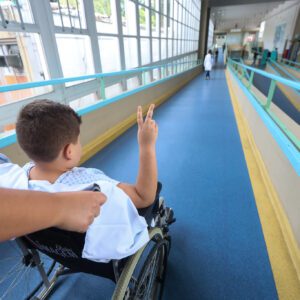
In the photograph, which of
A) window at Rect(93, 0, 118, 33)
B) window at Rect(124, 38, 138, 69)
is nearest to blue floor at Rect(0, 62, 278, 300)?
window at Rect(93, 0, 118, 33)

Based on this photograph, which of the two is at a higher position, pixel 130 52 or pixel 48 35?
pixel 48 35

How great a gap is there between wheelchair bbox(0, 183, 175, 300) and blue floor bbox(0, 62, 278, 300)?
13 centimetres

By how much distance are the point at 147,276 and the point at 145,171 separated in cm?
52

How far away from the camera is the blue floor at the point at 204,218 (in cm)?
117

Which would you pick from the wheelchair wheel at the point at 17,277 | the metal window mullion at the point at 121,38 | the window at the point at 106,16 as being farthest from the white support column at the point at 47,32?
the wheelchair wheel at the point at 17,277

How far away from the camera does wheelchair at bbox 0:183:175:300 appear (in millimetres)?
610

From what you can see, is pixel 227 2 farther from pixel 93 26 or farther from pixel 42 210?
pixel 42 210

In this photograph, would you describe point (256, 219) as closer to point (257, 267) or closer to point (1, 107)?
point (257, 267)

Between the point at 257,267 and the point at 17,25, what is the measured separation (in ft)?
9.27

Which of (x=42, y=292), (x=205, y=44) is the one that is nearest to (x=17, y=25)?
(x=42, y=292)

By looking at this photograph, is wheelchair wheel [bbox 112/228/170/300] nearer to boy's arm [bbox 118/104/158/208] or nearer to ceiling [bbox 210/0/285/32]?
boy's arm [bbox 118/104/158/208]

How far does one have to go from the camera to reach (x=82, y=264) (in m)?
0.75

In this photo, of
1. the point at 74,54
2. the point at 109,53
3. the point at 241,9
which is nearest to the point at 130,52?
the point at 109,53

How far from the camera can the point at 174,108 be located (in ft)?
16.1
